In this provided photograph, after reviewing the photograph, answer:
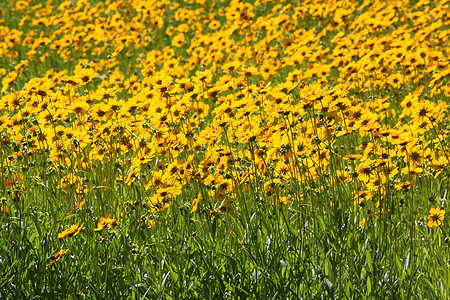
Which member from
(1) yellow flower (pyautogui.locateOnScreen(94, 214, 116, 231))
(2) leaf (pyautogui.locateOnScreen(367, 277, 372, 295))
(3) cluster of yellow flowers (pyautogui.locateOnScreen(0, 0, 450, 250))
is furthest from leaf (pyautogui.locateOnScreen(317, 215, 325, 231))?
(1) yellow flower (pyautogui.locateOnScreen(94, 214, 116, 231))

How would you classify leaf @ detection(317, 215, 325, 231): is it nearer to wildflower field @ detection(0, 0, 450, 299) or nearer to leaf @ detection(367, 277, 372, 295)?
wildflower field @ detection(0, 0, 450, 299)

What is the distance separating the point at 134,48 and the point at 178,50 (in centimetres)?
74

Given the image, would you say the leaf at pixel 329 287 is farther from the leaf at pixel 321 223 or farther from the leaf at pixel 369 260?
the leaf at pixel 321 223

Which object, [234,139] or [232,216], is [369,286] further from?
[234,139]

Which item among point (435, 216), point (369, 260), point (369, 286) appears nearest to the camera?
point (369, 286)

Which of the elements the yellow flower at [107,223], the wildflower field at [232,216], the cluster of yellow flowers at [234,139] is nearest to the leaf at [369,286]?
the wildflower field at [232,216]

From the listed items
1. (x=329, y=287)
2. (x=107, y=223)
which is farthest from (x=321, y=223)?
(x=107, y=223)

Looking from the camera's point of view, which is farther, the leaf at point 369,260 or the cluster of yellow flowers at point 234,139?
the cluster of yellow flowers at point 234,139

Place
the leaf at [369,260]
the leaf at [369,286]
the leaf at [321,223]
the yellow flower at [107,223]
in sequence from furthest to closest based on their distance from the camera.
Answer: the leaf at [321,223], the yellow flower at [107,223], the leaf at [369,260], the leaf at [369,286]

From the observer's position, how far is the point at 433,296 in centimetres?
252

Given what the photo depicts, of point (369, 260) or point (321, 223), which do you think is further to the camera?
point (321, 223)

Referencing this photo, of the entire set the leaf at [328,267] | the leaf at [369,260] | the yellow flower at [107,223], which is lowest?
the leaf at [328,267]

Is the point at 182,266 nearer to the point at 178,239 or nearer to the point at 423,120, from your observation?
the point at 178,239

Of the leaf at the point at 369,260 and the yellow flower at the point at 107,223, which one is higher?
the yellow flower at the point at 107,223
